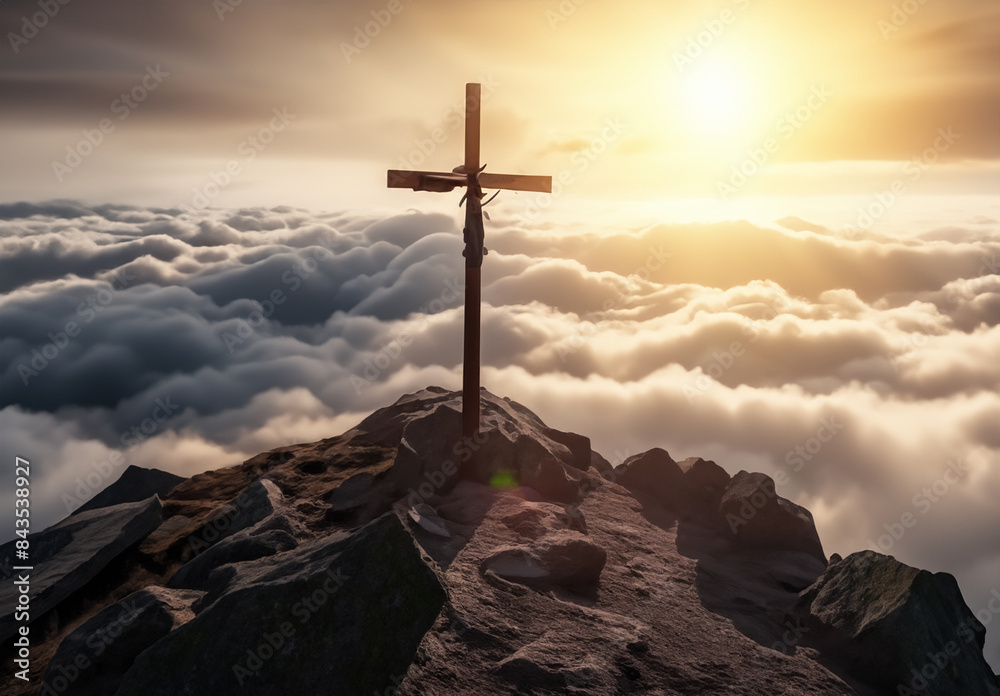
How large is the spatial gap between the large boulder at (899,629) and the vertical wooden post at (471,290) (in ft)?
20.3

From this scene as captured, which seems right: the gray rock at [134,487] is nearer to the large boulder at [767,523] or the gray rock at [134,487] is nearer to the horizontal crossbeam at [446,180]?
the horizontal crossbeam at [446,180]

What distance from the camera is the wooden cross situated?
12.3 m

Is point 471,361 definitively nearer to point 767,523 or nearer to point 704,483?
point 704,483

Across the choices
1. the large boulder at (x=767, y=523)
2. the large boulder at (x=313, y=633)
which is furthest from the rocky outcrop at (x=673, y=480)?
the large boulder at (x=313, y=633)

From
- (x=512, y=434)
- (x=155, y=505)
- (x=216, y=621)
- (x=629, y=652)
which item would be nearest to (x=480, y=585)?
(x=629, y=652)

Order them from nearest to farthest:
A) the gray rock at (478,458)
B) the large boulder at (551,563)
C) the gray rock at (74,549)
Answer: the large boulder at (551,563) < the gray rock at (74,549) < the gray rock at (478,458)

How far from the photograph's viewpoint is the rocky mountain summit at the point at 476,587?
7645 mm

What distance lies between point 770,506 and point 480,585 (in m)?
7.09

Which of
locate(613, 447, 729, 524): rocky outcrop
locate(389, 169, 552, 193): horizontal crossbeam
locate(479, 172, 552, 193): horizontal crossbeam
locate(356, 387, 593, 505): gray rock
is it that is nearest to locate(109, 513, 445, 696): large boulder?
locate(356, 387, 593, 505): gray rock

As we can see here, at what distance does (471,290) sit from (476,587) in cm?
510

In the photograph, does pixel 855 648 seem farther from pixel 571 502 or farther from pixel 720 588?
pixel 571 502

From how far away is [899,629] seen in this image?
9.93 m

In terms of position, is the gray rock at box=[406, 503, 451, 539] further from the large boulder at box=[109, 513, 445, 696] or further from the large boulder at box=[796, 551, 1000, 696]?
the large boulder at box=[796, 551, 1000, 696]

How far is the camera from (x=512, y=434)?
13.8 meters
